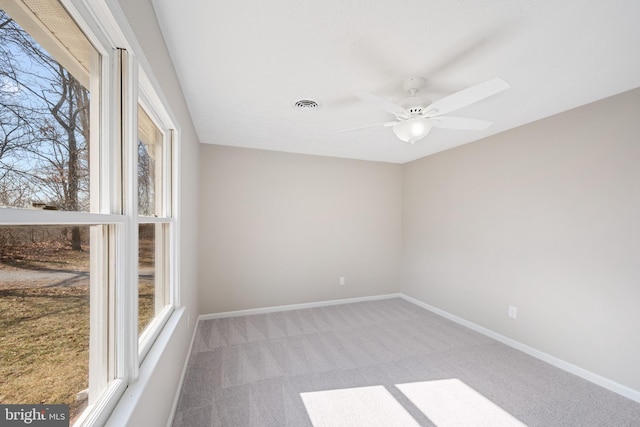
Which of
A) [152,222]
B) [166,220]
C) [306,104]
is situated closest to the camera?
[152,222]

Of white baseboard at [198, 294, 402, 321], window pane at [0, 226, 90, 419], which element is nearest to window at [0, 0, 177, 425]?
window pane at [0, 226, 90, 419]

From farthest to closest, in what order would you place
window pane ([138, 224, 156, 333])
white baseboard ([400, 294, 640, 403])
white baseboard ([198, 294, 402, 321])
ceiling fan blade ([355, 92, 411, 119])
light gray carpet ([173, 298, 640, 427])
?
white baseboard ([198, 294, 402, 321]) < white baseboard ([400, 294, 640, 403]) < light gray carpet ([173, 298, 640, 427]) < ceiling fan blade ([355, 92, 411, 119]) < window pane ([138, 224, 156, 333])

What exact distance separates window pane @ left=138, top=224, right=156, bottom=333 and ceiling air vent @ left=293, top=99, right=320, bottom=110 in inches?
58.5

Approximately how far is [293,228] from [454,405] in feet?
8.89

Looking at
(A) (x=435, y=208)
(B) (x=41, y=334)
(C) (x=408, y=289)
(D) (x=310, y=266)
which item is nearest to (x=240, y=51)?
(B) (x=41, y=334)

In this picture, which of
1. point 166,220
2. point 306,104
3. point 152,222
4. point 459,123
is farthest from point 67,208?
point 459,123

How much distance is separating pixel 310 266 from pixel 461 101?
301cm

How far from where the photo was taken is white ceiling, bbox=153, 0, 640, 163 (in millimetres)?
1241

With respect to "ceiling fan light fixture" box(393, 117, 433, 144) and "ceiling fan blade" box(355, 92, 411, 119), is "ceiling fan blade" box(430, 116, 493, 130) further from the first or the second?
"ceiling fan blade" box(355, 92, 411, 119)

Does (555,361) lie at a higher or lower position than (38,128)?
lower

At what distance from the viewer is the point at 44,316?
0.61 m

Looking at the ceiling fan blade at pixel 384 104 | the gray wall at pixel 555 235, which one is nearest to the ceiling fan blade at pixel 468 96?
the ceiling fan blade at pixel 384 104

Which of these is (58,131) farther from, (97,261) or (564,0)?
(564,0)

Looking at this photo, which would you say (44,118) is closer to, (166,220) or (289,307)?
(166,220)
